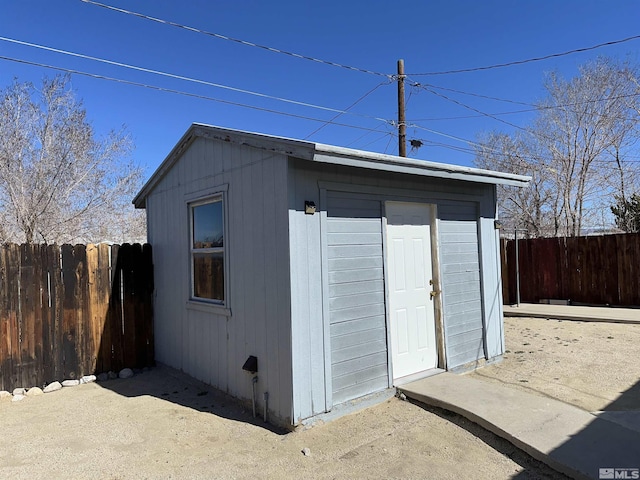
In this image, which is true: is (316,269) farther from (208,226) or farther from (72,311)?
(72,311)

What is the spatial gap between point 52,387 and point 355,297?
12.9 ft

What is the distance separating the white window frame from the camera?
4.38 m

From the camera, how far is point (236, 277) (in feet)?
13.9

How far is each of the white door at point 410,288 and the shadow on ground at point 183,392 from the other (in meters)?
1.67

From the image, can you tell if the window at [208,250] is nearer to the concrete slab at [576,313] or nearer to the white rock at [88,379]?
the white rock at [88,379]

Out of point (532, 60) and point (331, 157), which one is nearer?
point (331, 157)

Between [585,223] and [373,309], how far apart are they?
64.2 feet

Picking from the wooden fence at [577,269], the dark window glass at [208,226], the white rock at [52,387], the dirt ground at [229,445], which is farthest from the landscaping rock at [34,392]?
the wooden fence at [577,269]

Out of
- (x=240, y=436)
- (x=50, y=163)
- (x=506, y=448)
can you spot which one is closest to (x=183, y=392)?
(x=240, y=436)

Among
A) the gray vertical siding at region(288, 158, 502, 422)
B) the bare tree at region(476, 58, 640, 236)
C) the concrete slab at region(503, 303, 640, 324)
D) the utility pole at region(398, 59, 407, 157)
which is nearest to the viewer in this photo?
the gray vertical siding at region(288, 158, 502, 422)

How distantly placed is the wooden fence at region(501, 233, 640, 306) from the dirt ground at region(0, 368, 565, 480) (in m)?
8.74

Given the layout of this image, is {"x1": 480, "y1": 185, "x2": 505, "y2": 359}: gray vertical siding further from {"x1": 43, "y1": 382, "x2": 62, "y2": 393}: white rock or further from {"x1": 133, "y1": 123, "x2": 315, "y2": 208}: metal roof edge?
{"x1": 43, "y1": 382, "x2": 62, "y2": 393}: white rock

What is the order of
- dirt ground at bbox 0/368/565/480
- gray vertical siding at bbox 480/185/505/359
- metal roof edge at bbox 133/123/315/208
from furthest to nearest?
gray vertical siding at bbox 480/185/505/359, metal roof edge at bbox 133/123/315/208, dirt ground at bbox 0/368/565/480

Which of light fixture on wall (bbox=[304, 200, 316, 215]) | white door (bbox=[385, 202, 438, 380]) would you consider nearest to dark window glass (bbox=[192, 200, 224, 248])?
light fixture on wall (bbox=[304, 200, 316, 215])
